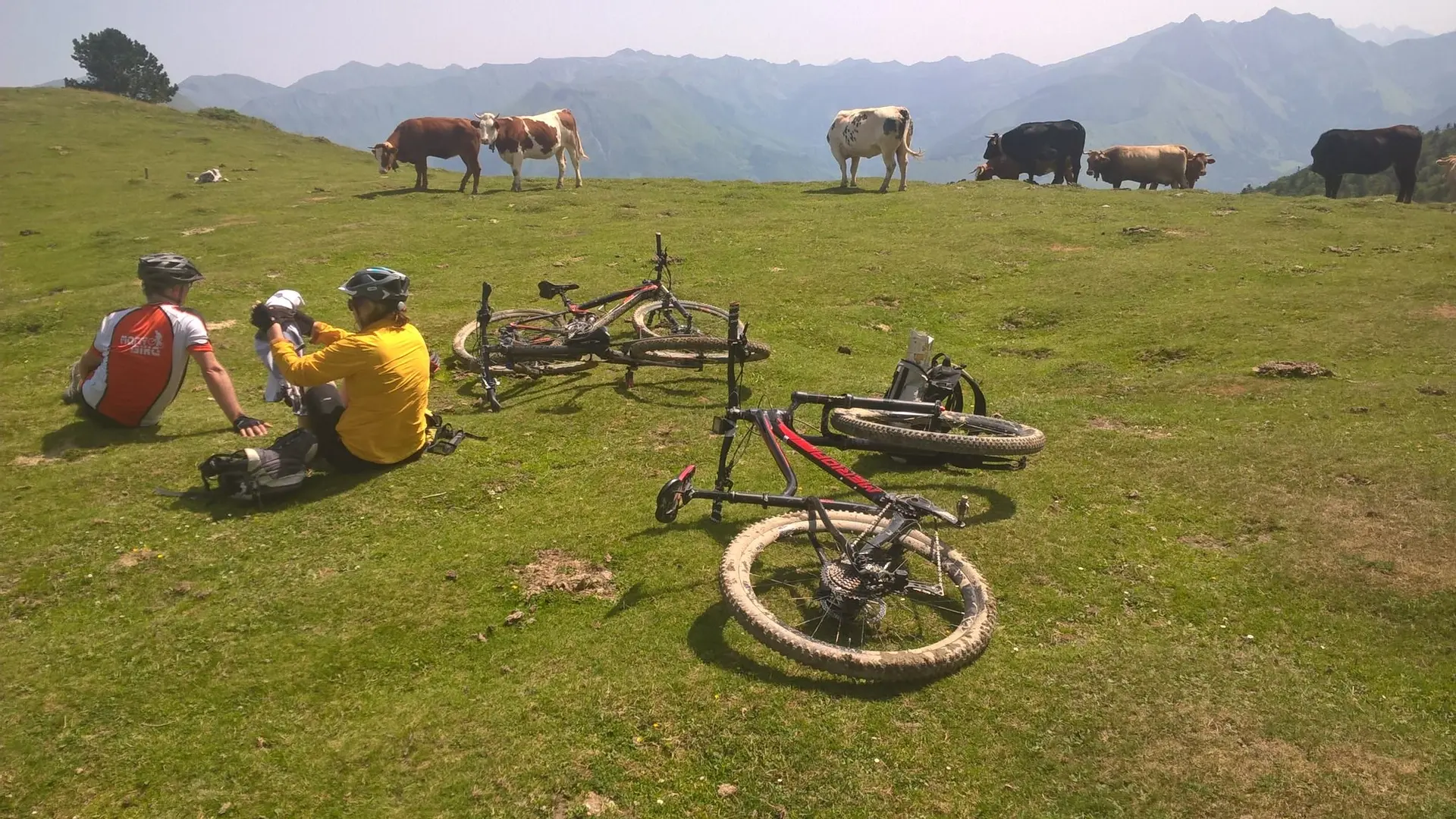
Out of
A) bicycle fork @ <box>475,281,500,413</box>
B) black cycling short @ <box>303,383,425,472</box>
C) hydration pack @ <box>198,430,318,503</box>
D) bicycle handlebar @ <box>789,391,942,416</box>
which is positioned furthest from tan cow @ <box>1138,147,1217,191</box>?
hydration pack @ <box>198,430,318,503</box>

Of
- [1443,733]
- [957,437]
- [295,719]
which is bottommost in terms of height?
[295,719]

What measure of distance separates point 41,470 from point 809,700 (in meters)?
8.51

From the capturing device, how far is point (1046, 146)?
1534 inches

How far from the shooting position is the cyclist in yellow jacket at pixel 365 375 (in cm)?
642

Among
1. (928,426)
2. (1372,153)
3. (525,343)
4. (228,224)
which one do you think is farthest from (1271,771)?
(1372,153)

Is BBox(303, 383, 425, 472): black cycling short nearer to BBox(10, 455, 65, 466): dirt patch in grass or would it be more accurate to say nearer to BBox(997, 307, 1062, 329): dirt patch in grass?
BBox(10, 455, 65, 466): dirt patch in grass

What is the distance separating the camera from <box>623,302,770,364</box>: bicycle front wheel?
385 inches

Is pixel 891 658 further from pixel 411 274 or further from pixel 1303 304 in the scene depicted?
pixel 411 274

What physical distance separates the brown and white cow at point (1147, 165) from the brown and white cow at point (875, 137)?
14662 millimetres

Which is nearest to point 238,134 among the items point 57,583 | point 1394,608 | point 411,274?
point 411,274

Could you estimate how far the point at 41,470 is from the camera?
7.45m

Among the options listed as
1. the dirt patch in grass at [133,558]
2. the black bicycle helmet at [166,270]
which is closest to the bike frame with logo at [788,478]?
the dirt patch in grass at [133,558]

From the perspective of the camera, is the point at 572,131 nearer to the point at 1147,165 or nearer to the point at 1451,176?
the point at 1147,165

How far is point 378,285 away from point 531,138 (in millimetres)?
26450
